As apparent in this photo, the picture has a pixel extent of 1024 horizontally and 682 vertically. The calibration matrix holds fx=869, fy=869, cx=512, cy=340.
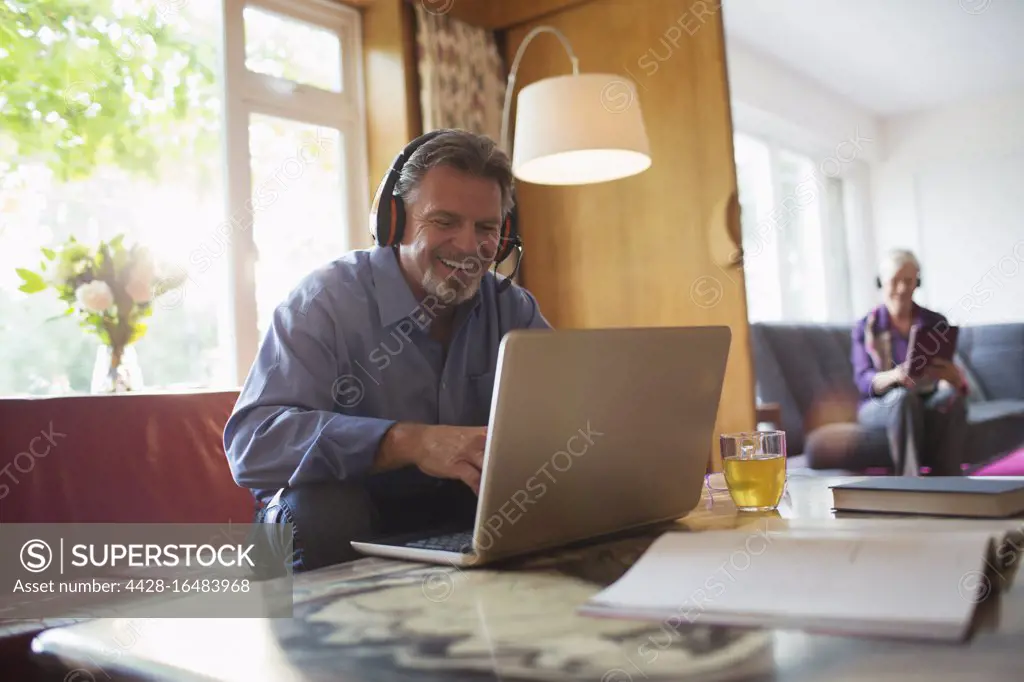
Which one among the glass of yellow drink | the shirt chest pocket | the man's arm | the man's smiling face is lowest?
the glass of yellow drink

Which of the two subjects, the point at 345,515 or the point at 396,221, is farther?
the point at 396,221

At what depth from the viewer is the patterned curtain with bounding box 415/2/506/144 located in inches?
147

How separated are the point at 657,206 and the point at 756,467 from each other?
2813mm

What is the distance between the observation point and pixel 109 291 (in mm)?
2457

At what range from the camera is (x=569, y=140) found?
261 cm

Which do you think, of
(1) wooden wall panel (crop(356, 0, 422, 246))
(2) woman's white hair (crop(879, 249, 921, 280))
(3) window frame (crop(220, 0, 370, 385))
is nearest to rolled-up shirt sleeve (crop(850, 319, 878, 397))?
(2) woman's white hair (crop(879, 249, 921, 280))

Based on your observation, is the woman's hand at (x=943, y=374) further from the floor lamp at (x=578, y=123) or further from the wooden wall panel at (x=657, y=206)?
the floor lamp at (x=578, y=123)

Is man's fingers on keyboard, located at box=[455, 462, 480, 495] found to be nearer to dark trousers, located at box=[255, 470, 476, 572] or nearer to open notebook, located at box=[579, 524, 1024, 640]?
dark trousers, located at box=[255, 470, 476, 572]

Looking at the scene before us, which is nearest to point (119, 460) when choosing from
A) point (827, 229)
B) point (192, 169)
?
point (192, 169)

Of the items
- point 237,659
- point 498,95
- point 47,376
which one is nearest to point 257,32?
point 498,95

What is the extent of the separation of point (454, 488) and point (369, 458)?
0.24 meters

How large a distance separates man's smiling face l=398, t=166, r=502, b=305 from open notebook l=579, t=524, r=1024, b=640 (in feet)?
3.04

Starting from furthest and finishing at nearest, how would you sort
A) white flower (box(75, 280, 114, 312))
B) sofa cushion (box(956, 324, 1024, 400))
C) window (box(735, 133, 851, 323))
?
1. window (box(735, 133, 851, 323))
2. sofa cushion (box(956, 324, 1024, 400))
3. white flower (box(75, 280, 114, 312))

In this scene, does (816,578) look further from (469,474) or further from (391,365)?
(391,365)
